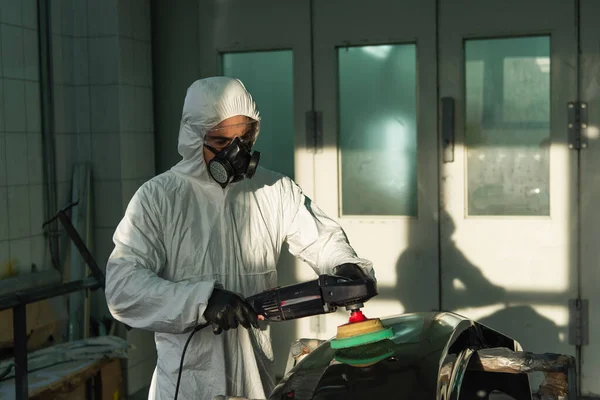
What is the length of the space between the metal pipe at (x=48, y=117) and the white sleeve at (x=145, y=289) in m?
1.96

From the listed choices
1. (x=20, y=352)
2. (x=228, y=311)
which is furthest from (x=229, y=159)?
(x=20, y=352)

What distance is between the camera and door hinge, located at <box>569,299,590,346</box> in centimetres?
396

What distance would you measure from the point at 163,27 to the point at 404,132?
1485mm

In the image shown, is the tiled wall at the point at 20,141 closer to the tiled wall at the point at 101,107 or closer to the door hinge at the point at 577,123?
the tiled wall at the point at 101,107

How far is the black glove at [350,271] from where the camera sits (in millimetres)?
2107

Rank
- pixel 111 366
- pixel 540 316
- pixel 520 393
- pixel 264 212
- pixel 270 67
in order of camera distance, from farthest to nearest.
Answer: pixel 270 67, pixel 540 316, pixel 111 366, pixel 264 212, pixel 520 393

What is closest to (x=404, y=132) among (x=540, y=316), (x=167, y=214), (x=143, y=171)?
(x=540, y=316)

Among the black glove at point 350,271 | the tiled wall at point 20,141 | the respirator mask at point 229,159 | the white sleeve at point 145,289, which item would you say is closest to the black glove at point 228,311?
the white sleeve at point 145,289

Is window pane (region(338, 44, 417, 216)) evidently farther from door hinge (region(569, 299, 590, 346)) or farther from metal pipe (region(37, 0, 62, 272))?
metal pipe (region(37, 0, 62, 272))

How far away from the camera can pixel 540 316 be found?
13.2 feet

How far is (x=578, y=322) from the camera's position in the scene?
A: 3969mm

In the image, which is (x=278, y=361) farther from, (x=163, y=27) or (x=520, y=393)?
(x=520, y=393)

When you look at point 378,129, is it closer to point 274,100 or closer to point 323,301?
point 274,100

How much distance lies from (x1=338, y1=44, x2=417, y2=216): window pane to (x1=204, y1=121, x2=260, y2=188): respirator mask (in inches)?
78.2
